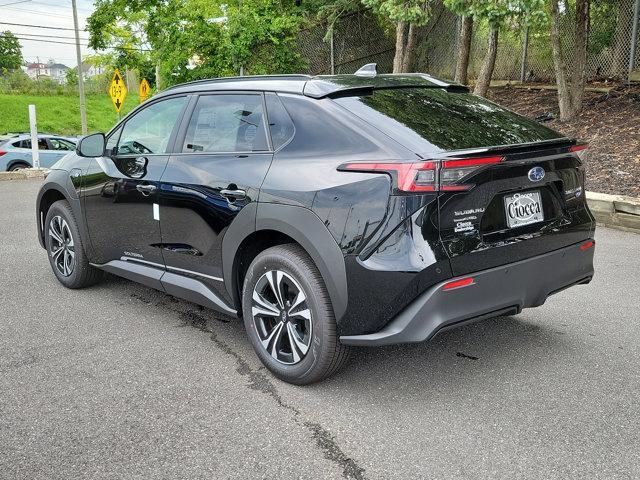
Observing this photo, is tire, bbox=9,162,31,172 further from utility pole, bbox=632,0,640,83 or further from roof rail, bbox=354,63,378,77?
roof rail, bbox=354,63,378,77

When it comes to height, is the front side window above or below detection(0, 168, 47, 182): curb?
above

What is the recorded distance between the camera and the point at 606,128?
1176 cm

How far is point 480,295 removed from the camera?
10.7 feet

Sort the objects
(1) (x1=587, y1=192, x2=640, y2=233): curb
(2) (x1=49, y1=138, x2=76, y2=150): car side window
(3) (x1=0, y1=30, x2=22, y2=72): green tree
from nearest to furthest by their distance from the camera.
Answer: (1) (x1=587, y1=192, x2=640, y2=233): curb < (2) (x1=49, y1=138, x2=76, y2=150): car side window < (3) (x1=0, y1=30, x2=22, y2=72): green tree

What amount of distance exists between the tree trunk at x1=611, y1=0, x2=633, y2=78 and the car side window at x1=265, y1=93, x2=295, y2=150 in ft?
42.2

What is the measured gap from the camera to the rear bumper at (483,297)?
10.3 feet

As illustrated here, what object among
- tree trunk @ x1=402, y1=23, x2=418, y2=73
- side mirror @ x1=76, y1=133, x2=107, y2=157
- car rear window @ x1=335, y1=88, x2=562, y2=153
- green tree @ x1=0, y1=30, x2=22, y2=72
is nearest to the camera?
car rear window @ x1=335, y1=88, x2=562, y2=153

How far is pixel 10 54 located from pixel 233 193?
102 metres

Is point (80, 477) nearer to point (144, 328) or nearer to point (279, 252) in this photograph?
point (279, 252)

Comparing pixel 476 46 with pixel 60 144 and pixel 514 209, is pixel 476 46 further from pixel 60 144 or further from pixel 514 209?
pixel 514 209

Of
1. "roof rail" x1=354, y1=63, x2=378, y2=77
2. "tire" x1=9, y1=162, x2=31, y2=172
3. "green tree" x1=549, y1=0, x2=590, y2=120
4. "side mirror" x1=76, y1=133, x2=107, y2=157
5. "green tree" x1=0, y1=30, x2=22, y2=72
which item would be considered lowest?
"tire" x1=9, y1=162, x2=31, y2=172

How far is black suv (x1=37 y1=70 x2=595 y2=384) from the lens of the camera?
314cm

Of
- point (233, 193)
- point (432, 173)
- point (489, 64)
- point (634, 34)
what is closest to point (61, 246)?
point (233, 193)

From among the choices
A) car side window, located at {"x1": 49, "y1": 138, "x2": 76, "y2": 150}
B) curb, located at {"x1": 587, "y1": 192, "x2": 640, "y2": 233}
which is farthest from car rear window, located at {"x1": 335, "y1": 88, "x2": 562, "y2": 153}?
car side window, located at {"x1": 49, "y1": 138, "x2": 76, "y2": 150}
